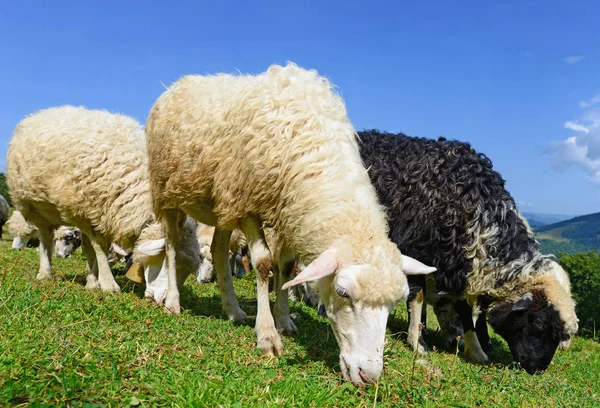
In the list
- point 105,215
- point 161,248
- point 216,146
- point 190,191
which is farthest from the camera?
point 105,215

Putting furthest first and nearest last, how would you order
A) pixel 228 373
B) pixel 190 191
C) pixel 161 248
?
pixel 161 248 → pixel 190 191 → pixel 228 373

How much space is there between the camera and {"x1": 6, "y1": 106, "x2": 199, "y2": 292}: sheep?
7.23 meters

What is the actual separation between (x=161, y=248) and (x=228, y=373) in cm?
367

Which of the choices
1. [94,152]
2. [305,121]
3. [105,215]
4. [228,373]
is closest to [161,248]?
[105,215]

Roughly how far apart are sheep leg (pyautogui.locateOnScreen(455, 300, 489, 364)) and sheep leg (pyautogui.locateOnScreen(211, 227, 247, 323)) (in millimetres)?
2929

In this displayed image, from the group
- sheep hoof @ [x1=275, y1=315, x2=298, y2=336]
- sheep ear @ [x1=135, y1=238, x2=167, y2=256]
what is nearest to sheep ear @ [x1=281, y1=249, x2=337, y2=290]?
sheep hoof @ [x1=275, y1=315, x2=298, y2=336]

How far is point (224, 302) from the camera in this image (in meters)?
6.13

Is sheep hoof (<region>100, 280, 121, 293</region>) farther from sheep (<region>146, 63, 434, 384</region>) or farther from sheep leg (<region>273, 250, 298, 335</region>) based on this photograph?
sheep leg (<region>273, 250, 298, 335</region>)

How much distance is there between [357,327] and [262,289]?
56.0 inches

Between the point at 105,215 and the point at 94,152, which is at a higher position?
the point at 94,152

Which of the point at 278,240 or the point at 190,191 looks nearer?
the point at 278,240

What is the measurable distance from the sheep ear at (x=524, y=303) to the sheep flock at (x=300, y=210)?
0.02m

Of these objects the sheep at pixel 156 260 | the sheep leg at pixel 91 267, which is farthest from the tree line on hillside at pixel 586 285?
the sheep leg at pixel 91 267

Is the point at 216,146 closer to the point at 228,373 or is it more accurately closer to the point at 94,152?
the point at 228,373
